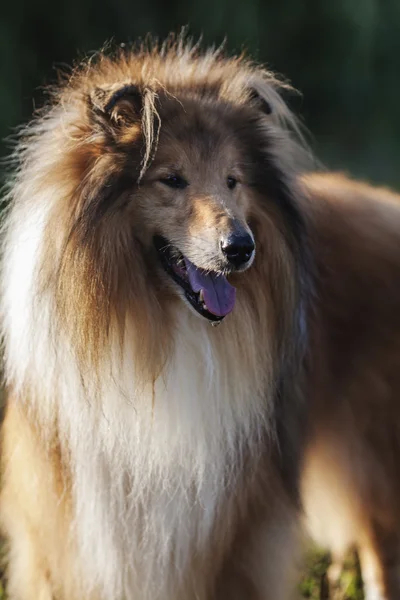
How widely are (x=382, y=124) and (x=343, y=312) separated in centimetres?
1038

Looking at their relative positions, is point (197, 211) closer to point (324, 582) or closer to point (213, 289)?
point (213, 289)

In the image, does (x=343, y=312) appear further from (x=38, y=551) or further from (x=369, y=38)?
(x=369, y=38)

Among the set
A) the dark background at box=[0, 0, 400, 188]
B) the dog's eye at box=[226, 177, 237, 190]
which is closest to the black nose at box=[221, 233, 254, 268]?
the dog's eye at box=[226, 177, 237, 190]

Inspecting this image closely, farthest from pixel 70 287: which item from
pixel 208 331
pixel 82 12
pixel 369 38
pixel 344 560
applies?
pixel 369 38

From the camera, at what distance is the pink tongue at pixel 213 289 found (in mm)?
2994

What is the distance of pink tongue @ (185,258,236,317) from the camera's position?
2994mm

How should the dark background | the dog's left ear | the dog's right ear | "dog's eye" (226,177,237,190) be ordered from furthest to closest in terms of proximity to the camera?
the dark background → the dog's left ear → "dog's eye" (226,177,237,190) → the dog's right ear

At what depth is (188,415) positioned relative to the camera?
125 inches

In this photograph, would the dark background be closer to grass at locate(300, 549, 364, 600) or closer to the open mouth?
grass at locate(300, 549, 364, 600)

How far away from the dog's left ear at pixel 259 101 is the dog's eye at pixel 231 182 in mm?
392

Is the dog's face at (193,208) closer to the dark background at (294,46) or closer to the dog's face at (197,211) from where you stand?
the dog's face at (197,211)

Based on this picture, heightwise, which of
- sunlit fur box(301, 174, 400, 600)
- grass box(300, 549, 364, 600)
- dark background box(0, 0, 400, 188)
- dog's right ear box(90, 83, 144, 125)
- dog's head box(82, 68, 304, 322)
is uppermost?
dark background box(0, 0, 400, 188)

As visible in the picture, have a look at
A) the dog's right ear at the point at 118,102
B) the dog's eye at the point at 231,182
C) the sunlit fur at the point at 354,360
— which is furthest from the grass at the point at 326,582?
the dog's right ear at the point at 118,102

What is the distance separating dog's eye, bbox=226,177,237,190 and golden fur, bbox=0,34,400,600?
1.2 inches
